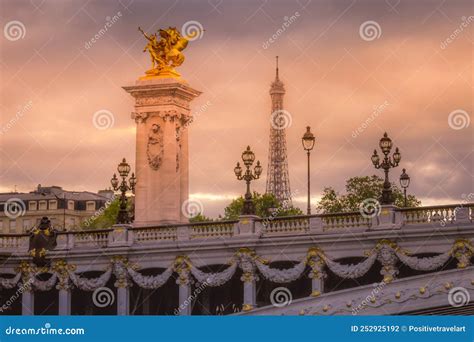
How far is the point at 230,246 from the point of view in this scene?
157ft

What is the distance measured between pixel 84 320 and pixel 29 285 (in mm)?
15659

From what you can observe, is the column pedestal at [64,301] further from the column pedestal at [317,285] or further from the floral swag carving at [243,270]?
the column pedestal at [317,285]

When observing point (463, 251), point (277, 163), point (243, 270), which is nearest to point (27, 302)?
point (243, 270)

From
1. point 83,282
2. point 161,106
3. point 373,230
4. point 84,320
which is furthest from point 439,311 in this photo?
point 161,106

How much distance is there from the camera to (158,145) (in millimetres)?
59250

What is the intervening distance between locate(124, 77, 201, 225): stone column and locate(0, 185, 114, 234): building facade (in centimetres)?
4615

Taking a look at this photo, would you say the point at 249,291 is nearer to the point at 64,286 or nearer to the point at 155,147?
the point at 64,286

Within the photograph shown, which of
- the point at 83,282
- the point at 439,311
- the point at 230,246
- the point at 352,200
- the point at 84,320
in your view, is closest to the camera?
the point at 84,320

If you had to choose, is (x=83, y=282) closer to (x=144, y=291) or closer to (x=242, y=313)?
(x=144, y=291)

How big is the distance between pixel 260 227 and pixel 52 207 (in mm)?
65575

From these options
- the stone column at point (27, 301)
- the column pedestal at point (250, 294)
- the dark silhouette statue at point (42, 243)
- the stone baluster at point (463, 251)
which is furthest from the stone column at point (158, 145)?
the stone baluster at point (463, 251)

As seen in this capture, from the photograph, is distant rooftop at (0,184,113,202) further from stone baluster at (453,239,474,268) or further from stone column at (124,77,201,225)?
stone baluster at (453,239,474,268)

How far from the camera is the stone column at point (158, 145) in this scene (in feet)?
194

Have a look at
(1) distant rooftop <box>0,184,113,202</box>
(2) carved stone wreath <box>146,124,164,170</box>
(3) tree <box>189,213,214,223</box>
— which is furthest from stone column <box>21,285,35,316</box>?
(1) distant rooftop <box>0,184,113,202</box>
